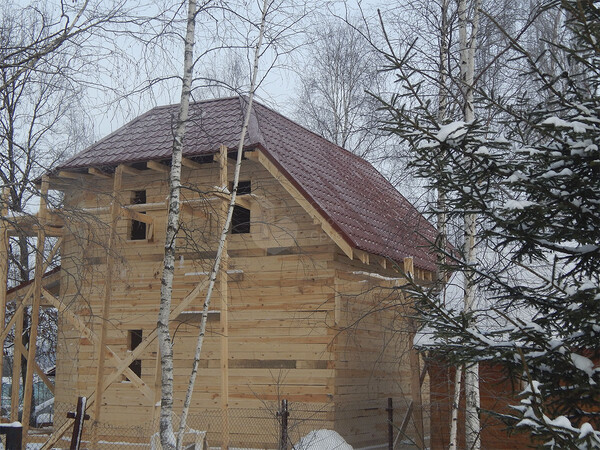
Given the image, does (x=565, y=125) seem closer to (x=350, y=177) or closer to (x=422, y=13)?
(x=422, y=13)

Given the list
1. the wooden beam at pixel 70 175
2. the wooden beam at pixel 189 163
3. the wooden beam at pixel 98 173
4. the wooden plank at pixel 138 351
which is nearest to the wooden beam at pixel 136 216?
the wooden beam at pixel 98 173

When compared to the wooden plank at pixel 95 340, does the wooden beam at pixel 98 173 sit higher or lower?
higher

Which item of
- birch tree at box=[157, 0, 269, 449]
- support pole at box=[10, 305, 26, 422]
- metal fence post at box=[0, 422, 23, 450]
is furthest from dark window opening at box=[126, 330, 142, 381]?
metal fence post at box=[0, 422, 23, 450]

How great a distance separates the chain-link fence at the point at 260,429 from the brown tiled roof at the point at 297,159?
10.4ft

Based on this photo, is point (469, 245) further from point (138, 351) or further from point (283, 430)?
point (138, 351)

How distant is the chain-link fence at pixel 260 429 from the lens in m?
12.7

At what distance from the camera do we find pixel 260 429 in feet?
43.4

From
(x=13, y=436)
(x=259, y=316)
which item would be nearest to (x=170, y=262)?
(x=13, y=436)

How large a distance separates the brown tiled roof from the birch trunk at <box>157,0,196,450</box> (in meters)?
2.68

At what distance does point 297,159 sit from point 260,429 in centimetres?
554

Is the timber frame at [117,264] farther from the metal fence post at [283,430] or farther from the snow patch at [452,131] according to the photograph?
the snow patch at [452,131]

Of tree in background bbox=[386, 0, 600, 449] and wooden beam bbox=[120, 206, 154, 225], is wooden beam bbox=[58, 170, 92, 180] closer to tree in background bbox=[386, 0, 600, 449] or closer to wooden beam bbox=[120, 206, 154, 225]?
wooden beam bbox=[120, 206, 154, 225]

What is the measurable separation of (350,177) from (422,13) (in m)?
6.03

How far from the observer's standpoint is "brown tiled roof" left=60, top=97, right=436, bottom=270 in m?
13.2
